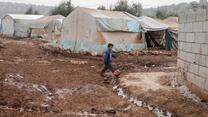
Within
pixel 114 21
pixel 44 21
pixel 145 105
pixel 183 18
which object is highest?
pixel 44 21

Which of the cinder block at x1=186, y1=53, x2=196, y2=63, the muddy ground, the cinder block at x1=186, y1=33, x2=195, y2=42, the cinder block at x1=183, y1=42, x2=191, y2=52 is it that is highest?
the cinder block at x1=186, y1=33, x2=195, y2=42

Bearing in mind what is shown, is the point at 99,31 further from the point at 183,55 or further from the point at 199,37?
the point at 199,37

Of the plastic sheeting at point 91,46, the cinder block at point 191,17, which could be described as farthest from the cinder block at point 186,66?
the plastic sheeting at point 91,46

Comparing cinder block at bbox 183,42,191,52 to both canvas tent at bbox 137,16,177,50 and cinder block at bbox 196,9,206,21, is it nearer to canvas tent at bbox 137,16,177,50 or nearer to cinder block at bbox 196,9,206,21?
cinder block at bbox 196,9,206,21

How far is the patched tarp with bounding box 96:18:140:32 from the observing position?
23.2 m

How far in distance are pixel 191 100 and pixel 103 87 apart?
333cm

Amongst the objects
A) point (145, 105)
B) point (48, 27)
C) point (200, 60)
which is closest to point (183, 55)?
point (200, 60)

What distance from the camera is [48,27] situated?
3772cm

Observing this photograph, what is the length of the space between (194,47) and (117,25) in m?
14.2

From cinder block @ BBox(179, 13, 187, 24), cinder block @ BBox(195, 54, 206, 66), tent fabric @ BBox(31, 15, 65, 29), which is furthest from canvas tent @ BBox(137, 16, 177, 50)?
cinder block @ BBox(195, 54, 206, 66)

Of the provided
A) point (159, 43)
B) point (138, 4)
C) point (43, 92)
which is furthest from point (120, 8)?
point (43, 92)

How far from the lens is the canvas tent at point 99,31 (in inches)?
907

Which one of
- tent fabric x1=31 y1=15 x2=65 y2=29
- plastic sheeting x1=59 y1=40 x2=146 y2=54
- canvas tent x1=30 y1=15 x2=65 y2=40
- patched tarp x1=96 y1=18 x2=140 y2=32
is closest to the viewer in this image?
plastic sheeting x1=59 y1=40 x2=146 y2=54

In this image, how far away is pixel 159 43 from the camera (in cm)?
2786
